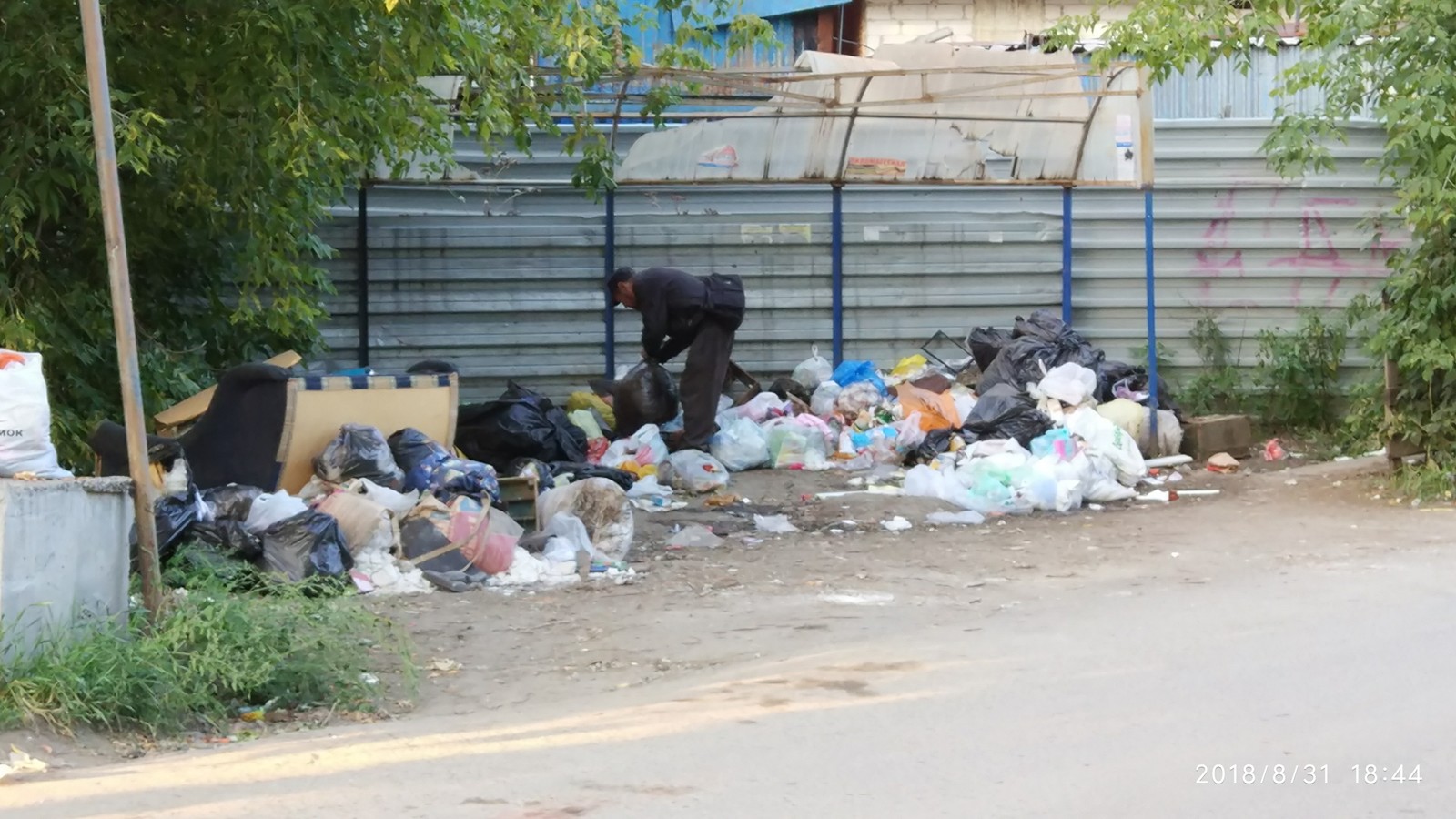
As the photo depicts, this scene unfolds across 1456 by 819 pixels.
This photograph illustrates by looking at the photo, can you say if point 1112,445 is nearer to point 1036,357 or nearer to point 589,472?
point 1036,357

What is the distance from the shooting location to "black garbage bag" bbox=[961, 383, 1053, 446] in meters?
10.9

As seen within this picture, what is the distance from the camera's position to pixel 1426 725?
481cm

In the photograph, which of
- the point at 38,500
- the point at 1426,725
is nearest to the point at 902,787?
the point at 1426,725

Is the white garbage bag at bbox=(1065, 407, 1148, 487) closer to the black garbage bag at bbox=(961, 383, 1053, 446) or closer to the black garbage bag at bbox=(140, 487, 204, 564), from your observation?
the black garbage bag at bbox=(961, 383, 1053, 446)

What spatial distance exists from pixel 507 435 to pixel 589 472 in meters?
0.61

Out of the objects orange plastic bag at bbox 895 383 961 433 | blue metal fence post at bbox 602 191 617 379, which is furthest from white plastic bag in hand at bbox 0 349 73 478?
orange plastic bag at bbox 895 383 961 433

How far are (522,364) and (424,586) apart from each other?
17.9 ft

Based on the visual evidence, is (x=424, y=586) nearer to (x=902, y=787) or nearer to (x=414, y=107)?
(x=414, y=107)

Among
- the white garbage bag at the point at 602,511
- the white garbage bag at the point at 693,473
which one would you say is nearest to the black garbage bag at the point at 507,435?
the white garbage bag at the point at 693,473

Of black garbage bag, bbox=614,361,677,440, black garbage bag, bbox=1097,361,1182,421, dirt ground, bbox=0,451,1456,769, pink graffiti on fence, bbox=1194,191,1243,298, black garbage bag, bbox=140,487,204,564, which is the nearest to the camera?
dirt ground, bbox=0,451,1456,769

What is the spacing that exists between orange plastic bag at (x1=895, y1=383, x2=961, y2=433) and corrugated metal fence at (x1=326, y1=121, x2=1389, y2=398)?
1.23 m

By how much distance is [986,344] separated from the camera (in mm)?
12094

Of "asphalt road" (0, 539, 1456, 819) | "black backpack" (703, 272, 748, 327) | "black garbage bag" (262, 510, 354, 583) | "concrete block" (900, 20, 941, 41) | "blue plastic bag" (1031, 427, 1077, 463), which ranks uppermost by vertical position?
"concrete block" (900, 20, 941, 41)

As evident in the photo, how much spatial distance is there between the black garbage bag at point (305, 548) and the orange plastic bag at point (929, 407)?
17.9 ft
